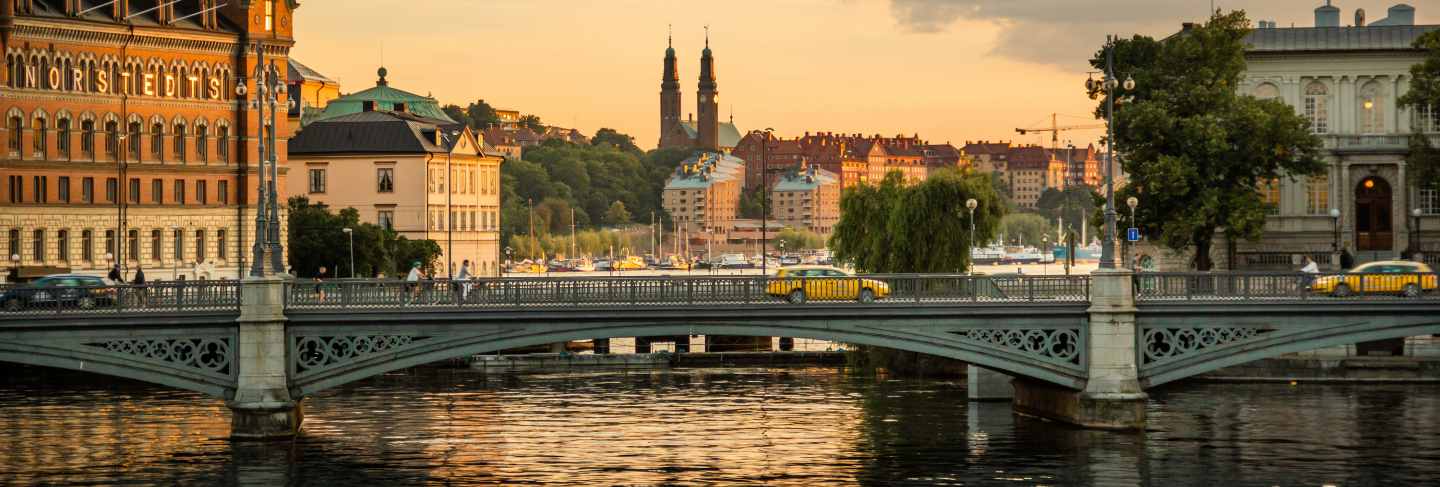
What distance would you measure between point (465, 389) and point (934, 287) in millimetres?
25306

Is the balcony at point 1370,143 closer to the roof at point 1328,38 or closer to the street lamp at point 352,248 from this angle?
the roof at point 1328,38

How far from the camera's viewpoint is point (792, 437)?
60719 millimetres

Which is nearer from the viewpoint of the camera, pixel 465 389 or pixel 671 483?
pixel 671 483

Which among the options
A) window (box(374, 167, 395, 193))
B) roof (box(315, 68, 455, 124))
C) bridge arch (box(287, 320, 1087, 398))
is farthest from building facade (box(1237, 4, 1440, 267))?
roof (box(315, 68, 455, 124))

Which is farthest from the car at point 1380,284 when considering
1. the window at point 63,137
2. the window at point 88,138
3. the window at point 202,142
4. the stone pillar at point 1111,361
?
the window at point 202,142

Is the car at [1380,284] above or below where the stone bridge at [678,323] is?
above

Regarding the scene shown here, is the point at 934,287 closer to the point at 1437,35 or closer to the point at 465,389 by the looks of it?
the point at 465,389

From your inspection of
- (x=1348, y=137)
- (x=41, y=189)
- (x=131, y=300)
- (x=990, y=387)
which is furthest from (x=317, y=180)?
(x=131, y=300)

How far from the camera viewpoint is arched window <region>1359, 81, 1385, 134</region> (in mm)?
89375

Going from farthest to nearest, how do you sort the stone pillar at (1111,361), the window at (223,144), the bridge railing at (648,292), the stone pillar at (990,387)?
1. the window at (223,144)
2. the stone pillar at (990,387)
3. the stone pillar at (1111,361)
4. the bridge railing at (648,292)

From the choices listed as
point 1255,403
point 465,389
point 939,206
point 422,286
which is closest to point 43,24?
point 465,389

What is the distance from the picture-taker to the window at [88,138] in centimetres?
9838

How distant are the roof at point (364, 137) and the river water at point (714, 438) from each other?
2550 inches

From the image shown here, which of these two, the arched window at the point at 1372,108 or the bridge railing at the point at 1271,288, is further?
the arched window at the point at 1372,108
